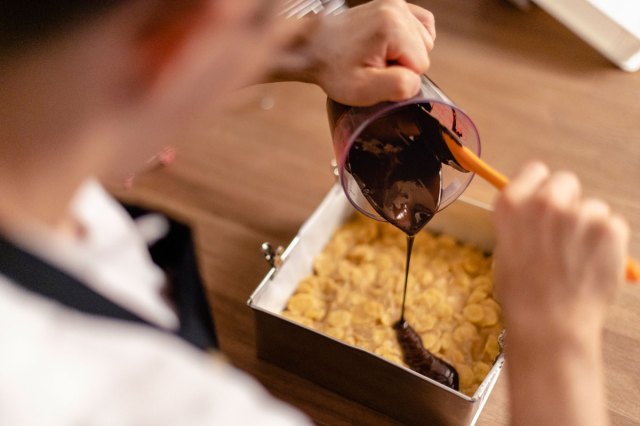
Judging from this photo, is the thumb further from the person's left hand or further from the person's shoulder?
the person's shoulder

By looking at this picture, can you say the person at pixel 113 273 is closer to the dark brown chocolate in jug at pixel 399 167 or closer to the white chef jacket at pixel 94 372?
the white chef jacket at pixel 94 372

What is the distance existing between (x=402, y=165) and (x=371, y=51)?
0.13 metres

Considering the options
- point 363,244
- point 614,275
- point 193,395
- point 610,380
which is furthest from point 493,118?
point 193,395

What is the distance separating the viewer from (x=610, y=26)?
1.21m

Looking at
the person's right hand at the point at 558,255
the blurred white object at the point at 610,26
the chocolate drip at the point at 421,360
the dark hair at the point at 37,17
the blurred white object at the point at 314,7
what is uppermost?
the dark hair at the point at 37,17

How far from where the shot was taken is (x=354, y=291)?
91cm

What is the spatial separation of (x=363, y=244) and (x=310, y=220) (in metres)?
0.11

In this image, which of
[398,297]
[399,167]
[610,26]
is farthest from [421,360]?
[610,26]

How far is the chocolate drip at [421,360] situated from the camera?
794 mm

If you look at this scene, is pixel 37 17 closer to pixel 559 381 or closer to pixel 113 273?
pixel 113 273

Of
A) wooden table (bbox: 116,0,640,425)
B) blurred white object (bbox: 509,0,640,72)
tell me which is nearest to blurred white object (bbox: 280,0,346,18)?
wooden table (bbox: 116,0,640,425)

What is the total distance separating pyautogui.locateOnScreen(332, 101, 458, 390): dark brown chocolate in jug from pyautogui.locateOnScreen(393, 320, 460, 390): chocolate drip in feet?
0.48

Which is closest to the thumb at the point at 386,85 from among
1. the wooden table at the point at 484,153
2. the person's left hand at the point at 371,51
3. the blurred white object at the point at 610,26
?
the person's left hand at the point at 371,51

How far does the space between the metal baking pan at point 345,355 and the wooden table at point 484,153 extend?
1.3 inches
